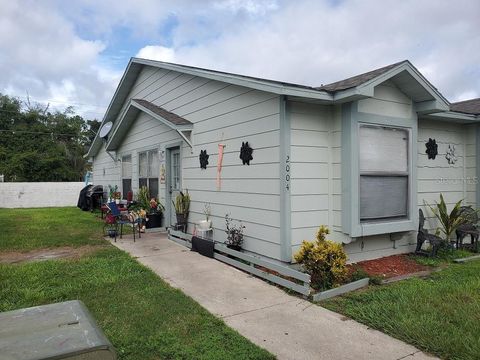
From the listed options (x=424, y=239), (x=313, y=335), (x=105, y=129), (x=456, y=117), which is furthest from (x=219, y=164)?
(x=105, y=129)

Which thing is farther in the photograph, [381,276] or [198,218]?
[198,218]

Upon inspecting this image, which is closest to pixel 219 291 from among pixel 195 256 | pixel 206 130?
pixel 195 256

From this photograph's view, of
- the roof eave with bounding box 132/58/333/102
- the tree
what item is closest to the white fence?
the tree

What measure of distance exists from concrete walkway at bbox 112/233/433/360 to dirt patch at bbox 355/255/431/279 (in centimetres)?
180

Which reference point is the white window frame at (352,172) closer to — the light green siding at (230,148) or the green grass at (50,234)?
the light green siding at (230,148)

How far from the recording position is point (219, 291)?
15.1ft

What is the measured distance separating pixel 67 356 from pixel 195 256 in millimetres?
4775

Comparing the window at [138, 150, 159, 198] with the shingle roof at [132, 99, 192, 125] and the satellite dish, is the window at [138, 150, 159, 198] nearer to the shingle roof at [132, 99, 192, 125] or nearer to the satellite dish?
the shingle roof at [132, 99, 192, 125]

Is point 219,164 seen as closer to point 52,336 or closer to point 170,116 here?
point 170,116

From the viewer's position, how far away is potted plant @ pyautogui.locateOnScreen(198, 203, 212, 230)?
712 centimetres

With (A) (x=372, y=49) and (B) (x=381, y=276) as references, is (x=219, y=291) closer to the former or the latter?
(B) (x=381, y=276)

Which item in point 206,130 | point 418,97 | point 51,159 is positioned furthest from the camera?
point 51,159

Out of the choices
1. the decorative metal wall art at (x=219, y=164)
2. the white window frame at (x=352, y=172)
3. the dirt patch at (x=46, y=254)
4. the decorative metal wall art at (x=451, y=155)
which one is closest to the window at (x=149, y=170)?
the dirt patch at (x=46, y=254)

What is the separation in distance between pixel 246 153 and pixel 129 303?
3.04 meters
